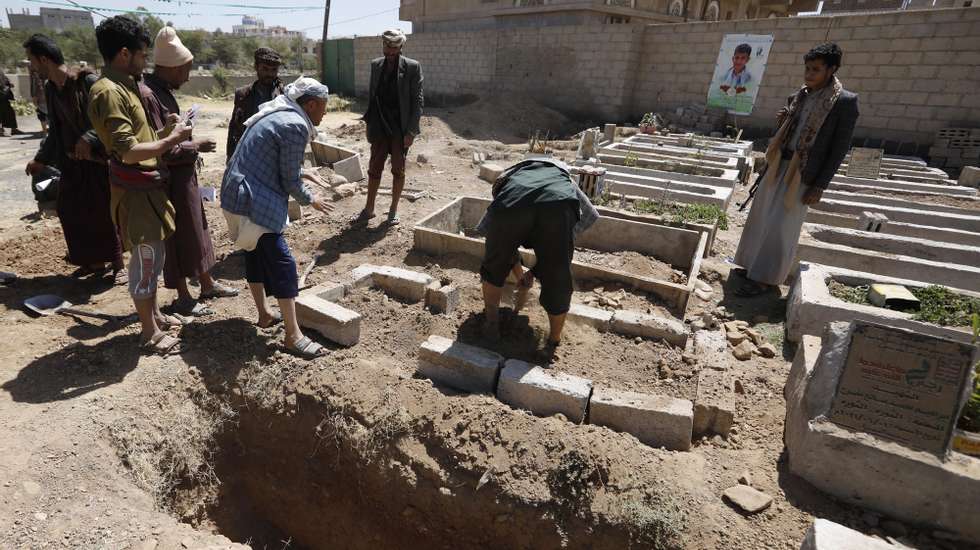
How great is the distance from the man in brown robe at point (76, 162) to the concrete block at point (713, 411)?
13.6ft

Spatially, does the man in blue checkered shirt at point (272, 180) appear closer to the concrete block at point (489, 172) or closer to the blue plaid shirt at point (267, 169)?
the blue plaid shirt at point (267, 169)

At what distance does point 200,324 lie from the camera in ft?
11.6

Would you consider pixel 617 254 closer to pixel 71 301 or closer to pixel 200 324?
pixel 200 324

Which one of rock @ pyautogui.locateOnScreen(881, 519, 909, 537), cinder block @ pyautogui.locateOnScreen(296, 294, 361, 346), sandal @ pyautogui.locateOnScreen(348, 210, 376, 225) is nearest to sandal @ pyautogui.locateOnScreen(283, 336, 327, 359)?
cinder block @ pyautogui.locateOnScreen(296, 294, 361, 346)

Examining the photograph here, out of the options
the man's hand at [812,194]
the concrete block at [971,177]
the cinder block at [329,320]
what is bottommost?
the cinder block at [329,320]

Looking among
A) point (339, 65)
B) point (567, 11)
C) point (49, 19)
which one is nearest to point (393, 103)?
point (567, 11)

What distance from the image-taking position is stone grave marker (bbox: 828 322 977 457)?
2266mm

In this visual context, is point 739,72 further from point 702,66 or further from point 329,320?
point 329,320

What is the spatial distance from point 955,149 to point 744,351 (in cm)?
950

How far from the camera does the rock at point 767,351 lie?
3.66 meters

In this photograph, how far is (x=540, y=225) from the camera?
312 centimetres

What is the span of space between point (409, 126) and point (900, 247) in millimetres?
4972

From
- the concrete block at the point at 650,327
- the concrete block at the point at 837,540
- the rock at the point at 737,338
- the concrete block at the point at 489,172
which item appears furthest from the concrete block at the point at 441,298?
the concrete block at the point at 489,172

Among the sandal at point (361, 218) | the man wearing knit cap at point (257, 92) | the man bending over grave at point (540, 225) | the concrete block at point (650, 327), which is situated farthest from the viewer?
the sandal at point (361, 218)
